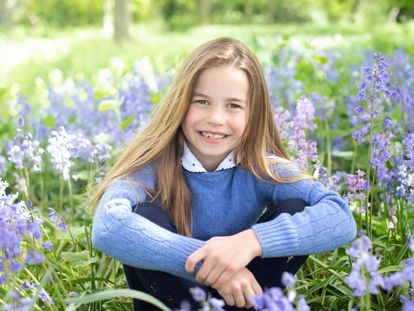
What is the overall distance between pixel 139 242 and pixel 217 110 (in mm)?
573

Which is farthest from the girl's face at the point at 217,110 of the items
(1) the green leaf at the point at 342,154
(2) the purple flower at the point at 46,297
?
(1) the green leaf at the point at 342,154

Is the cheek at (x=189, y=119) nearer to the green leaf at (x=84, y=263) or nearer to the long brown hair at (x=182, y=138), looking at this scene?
the long brown hair at (x=182, y=138)

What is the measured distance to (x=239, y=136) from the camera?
2.26m

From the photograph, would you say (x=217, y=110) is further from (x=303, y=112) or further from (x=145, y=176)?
(x=303, y=112)

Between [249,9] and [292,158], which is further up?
[292,158]

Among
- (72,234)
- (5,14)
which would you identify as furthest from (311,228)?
(5,14)

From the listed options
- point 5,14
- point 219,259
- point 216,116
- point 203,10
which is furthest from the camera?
point 203,10

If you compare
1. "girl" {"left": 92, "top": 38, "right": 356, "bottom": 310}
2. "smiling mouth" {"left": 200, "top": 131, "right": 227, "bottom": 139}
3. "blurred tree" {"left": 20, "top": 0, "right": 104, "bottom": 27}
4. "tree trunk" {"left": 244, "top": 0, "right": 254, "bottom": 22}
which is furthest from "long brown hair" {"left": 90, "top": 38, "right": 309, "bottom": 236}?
"tree trunk" {"left": 244, "top": 0, "right": 254, "bottom": 22}

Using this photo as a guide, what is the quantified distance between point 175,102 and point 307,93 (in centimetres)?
197

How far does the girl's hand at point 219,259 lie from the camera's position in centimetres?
182

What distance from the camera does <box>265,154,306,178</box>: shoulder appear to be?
7.36ft

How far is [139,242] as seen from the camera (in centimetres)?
188

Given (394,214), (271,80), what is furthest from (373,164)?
(271,80)

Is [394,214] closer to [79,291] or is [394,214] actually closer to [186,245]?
[186,245]
